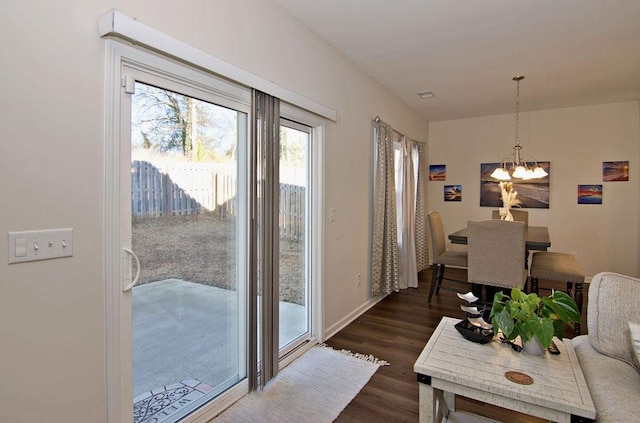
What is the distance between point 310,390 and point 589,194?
16.5 feet

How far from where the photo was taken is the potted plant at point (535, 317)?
4.77ft

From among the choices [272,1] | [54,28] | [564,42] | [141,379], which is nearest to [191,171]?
[54,28]

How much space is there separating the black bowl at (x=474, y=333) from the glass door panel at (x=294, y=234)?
1362 mm

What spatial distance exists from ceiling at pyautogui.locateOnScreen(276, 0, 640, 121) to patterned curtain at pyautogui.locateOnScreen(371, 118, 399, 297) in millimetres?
735

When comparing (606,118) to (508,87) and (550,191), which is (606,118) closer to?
(550,191)

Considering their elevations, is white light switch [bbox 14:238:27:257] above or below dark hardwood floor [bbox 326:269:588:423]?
above

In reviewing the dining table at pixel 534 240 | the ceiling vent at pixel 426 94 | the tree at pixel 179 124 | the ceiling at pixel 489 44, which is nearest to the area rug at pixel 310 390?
the tree at pixel 179 124

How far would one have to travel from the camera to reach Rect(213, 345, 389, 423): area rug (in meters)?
1.99

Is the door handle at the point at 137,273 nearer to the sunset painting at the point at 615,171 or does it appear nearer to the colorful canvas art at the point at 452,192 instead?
the colorful canvas art at the point at 452,192

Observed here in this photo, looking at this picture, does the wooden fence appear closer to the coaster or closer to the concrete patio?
the concrete patio

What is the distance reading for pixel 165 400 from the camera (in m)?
1.81

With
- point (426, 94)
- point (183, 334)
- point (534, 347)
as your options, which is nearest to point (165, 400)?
point (183, 334)

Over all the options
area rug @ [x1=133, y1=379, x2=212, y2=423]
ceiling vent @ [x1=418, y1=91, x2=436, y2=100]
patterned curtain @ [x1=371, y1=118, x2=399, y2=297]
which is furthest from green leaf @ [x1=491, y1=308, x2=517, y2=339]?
ceiling vent @ [x1=418, y1=91, x2=436, y2=100]

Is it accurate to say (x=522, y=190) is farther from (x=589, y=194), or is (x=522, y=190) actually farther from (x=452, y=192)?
(x=452, y=192)
